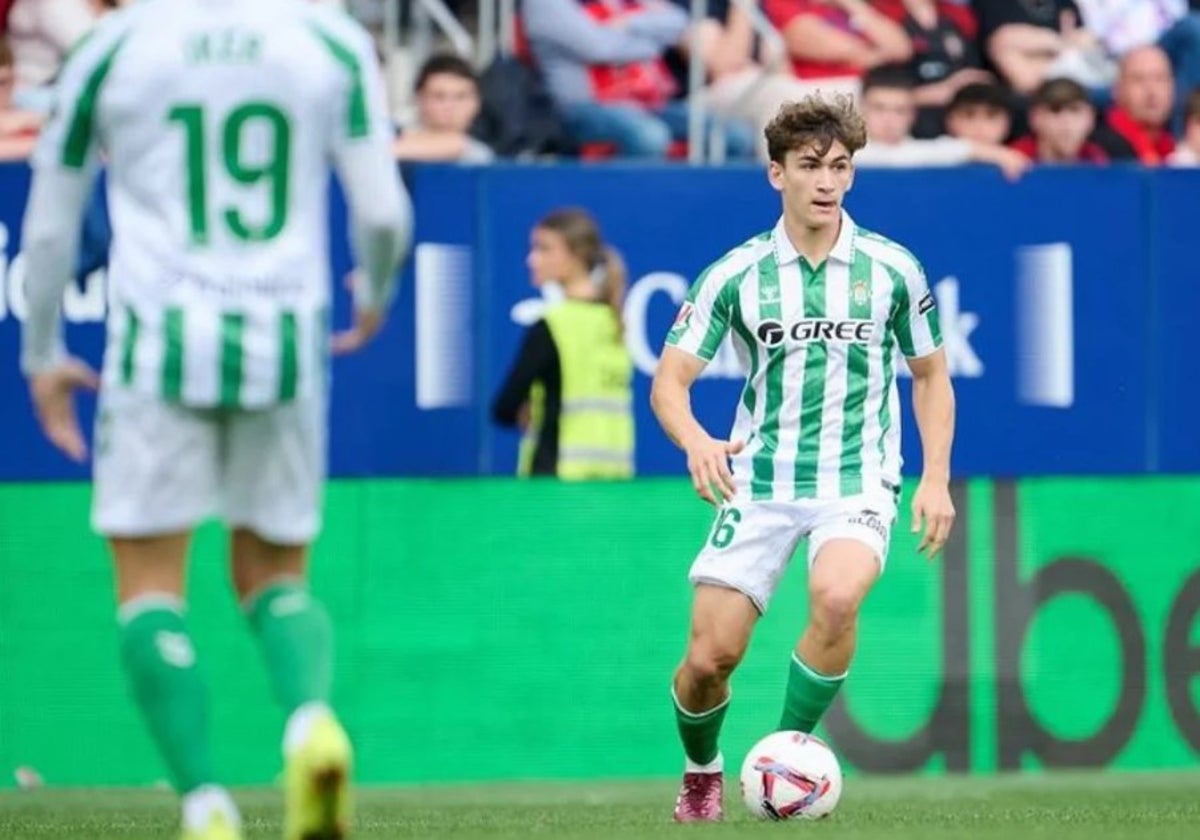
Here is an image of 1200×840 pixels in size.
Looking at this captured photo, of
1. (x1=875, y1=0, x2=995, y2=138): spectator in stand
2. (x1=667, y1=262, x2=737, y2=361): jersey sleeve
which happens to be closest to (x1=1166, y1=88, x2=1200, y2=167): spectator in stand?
(x1=875, y1=0, x2=995, y2=138): spectator in stand

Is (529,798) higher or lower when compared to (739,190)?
lower

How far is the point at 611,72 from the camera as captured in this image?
14.9 m

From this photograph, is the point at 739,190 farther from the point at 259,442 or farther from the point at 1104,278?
the point at 259,442

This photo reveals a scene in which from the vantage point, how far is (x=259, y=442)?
265 inches

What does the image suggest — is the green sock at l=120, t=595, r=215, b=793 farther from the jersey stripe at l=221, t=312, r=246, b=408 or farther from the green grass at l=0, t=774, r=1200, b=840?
the green grass at l=0, t=774, r=1200, b=840

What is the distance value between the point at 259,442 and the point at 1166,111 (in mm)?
9763

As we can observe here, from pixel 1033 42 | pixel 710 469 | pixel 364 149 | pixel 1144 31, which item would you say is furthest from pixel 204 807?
pixel 1144 31

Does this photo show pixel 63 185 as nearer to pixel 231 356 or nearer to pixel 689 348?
pixel 231 356

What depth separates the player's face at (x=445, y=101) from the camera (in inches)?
544

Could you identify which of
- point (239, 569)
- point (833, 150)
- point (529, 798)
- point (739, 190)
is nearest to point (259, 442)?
point (239, 569)

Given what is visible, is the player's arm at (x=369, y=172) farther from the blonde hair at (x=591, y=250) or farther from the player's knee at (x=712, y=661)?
the blonde hair at (x=591, y=250)

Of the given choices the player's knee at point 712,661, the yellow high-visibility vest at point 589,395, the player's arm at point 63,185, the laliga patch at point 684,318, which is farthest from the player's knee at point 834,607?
the yellow high-visibility vest at point 589,395

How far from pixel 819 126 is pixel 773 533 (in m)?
1.19

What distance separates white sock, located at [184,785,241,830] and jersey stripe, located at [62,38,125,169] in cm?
136
